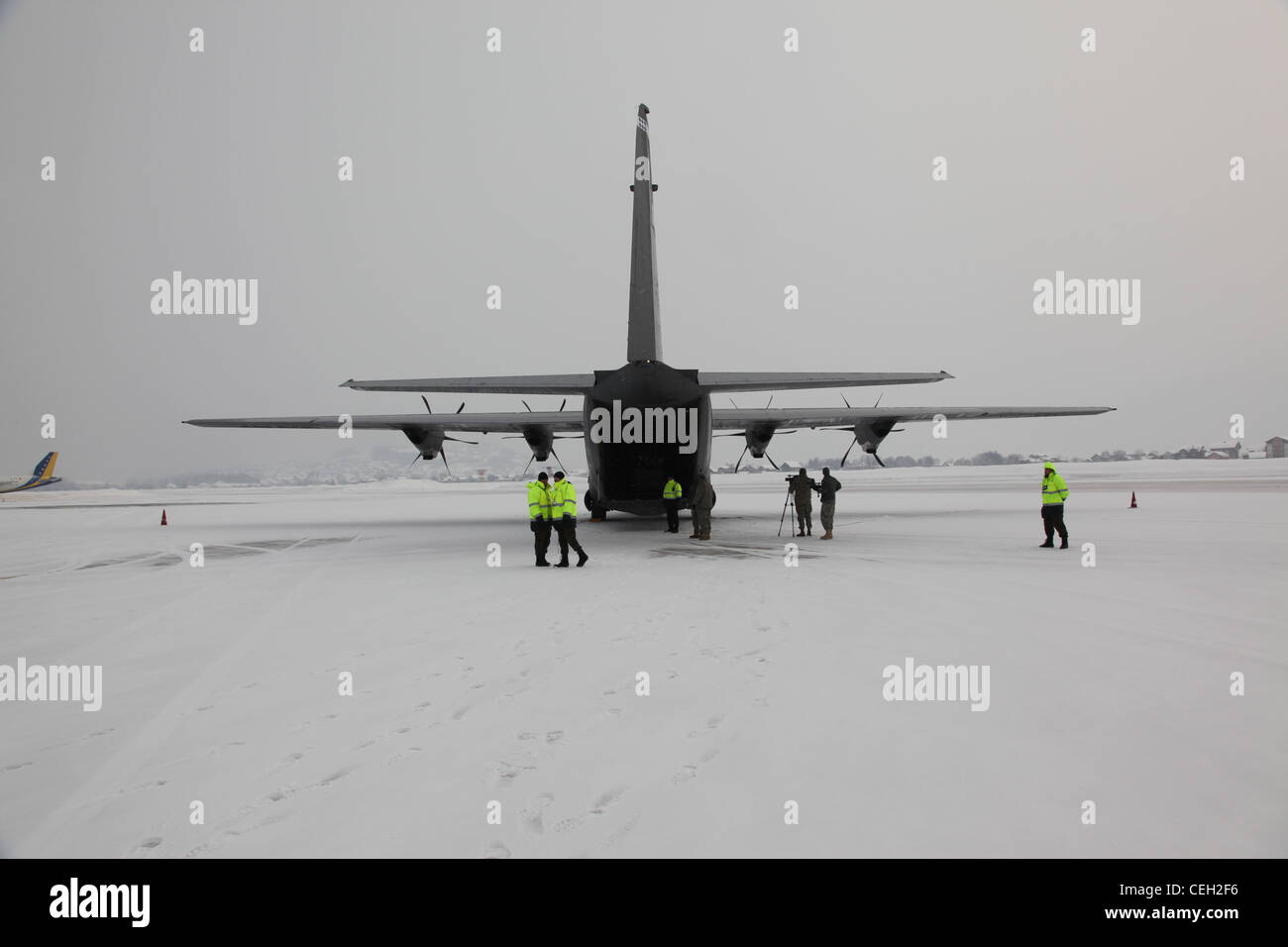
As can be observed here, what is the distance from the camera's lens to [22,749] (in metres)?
4.41

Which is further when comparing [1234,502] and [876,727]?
[1234,502]

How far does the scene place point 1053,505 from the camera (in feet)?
43.8

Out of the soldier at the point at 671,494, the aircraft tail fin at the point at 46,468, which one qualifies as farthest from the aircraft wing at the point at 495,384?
the aircraft tail fin at the point at 46,468

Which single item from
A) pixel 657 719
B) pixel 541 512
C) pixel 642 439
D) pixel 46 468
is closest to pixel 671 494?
pixel 642 439

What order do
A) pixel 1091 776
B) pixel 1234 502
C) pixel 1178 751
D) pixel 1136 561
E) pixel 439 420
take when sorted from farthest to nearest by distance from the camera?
1. pixel 1234 502
2. pixel 439 420
3. pixel 1136 561
4. pixel 1178 751
5. pixel 1091 776

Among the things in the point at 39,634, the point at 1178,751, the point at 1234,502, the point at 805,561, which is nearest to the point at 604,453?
the point at 805,561

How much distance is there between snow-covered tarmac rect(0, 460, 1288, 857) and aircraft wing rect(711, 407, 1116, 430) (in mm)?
9560

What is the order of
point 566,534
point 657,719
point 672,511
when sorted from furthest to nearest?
point 672,511 < point 566,534 < point 657,719

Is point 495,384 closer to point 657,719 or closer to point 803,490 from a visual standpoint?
point 803,490

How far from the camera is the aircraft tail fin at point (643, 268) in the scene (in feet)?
54.6

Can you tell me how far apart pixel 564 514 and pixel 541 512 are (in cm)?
53

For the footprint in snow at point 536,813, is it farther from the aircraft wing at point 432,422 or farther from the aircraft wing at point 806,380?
the aircraft wing at point 432,422

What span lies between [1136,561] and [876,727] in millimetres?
9788
